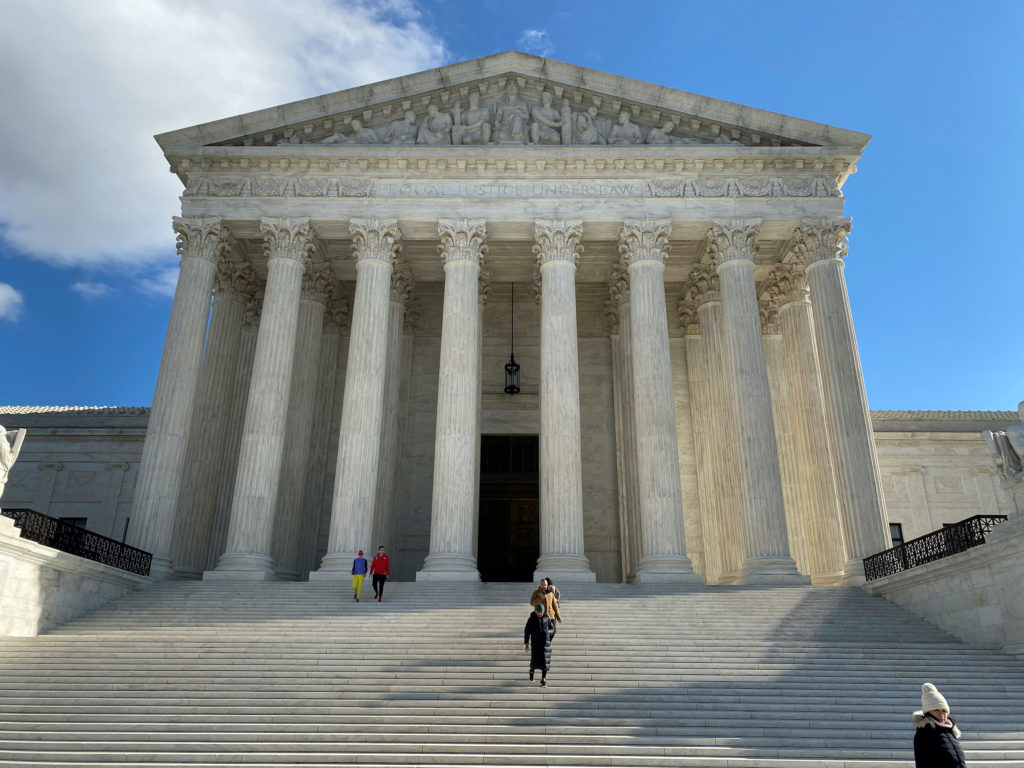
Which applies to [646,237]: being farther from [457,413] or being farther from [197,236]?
[197,236]

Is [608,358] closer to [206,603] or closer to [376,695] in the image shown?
[206,603]

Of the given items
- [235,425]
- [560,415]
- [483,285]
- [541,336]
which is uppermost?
[483,285]

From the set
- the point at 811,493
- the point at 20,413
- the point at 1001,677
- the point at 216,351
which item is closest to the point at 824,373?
the point at 811,493

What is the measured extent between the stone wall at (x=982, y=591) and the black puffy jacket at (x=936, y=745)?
10.5 meters

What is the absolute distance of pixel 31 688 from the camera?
1286 cm

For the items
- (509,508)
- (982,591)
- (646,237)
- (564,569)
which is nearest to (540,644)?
(564,569)

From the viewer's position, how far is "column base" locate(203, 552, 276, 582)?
21.1 meters

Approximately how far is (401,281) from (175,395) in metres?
9.21

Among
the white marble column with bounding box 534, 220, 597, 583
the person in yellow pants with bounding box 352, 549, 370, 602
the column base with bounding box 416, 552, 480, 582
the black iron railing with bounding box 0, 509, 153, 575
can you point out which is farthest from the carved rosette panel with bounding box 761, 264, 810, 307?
the black iron railing with bounding box 0, 509, 153, 575

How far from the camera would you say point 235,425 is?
90.8ft

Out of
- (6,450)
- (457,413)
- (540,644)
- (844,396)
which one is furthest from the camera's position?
(457,413)

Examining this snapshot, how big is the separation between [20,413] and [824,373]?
35.3 m

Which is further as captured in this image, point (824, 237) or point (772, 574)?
point (824, 237)

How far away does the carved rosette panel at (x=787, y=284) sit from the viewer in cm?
2681
